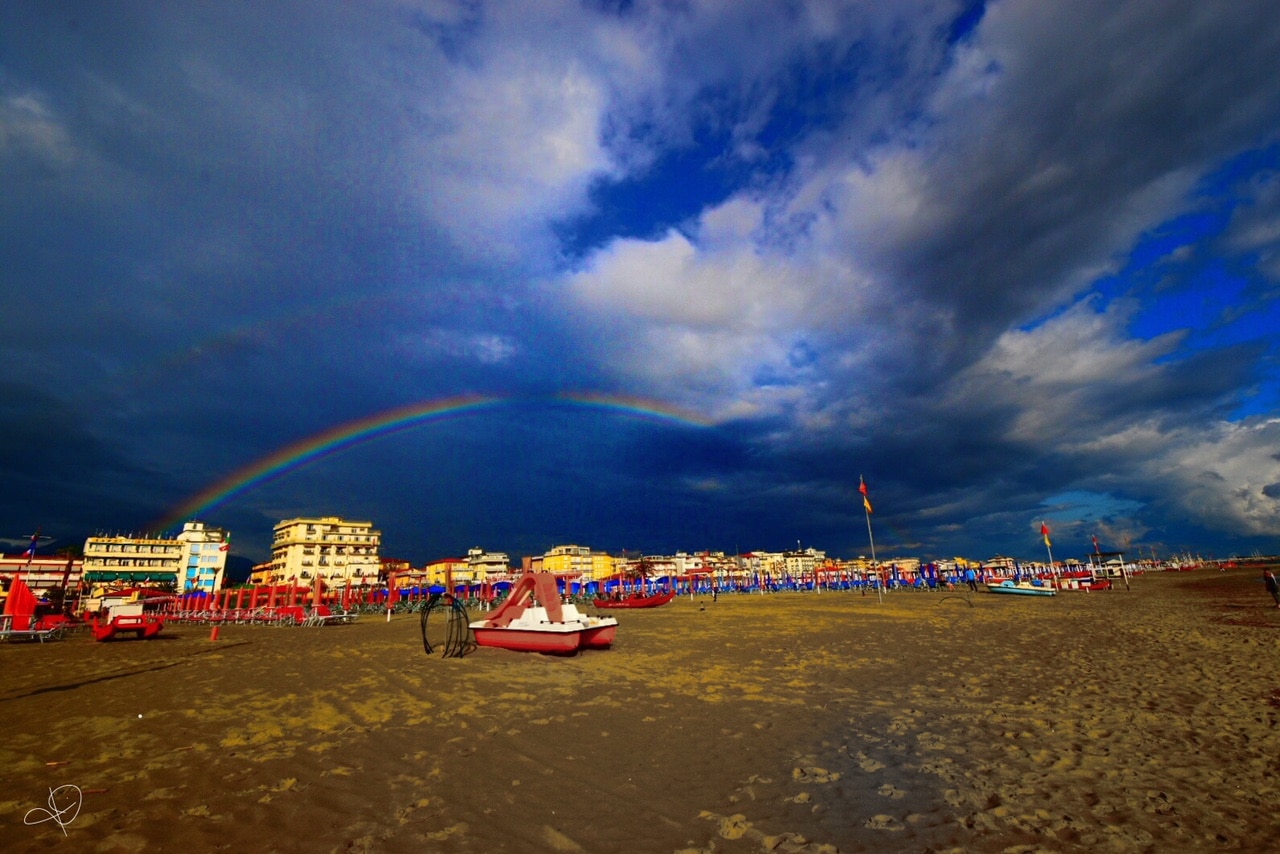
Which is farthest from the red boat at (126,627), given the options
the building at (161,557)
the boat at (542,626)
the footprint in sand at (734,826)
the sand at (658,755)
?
the building at (161,557)

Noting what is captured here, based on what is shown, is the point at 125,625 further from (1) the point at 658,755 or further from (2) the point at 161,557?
(2) the point at 161,557

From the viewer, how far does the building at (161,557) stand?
80.0 meters

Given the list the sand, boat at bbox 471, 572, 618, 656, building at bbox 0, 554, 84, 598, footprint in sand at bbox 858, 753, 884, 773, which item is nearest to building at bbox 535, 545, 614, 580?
building at bbox 0, 554, 84, 598

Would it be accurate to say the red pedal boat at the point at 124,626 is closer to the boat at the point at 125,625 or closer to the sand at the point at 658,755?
the boat at the point at 125,625

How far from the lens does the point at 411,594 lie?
198ft

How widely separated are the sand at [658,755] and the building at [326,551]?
8613 centimetres

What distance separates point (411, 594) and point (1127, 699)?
206 ft

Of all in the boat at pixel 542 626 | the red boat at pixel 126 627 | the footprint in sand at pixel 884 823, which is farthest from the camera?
the red boat at pixel 126 627

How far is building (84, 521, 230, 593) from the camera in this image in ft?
262

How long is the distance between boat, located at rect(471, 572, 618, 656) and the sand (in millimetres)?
1545

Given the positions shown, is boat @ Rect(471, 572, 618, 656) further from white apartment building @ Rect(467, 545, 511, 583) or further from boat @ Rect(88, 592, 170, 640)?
white apartment building @ Rect(467, 545, 511, 583)

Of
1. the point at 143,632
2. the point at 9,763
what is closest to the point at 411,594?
the point at 143,632

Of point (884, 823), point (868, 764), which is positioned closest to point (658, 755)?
point (868, 764)

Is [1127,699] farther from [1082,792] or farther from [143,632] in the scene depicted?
[143,632]
